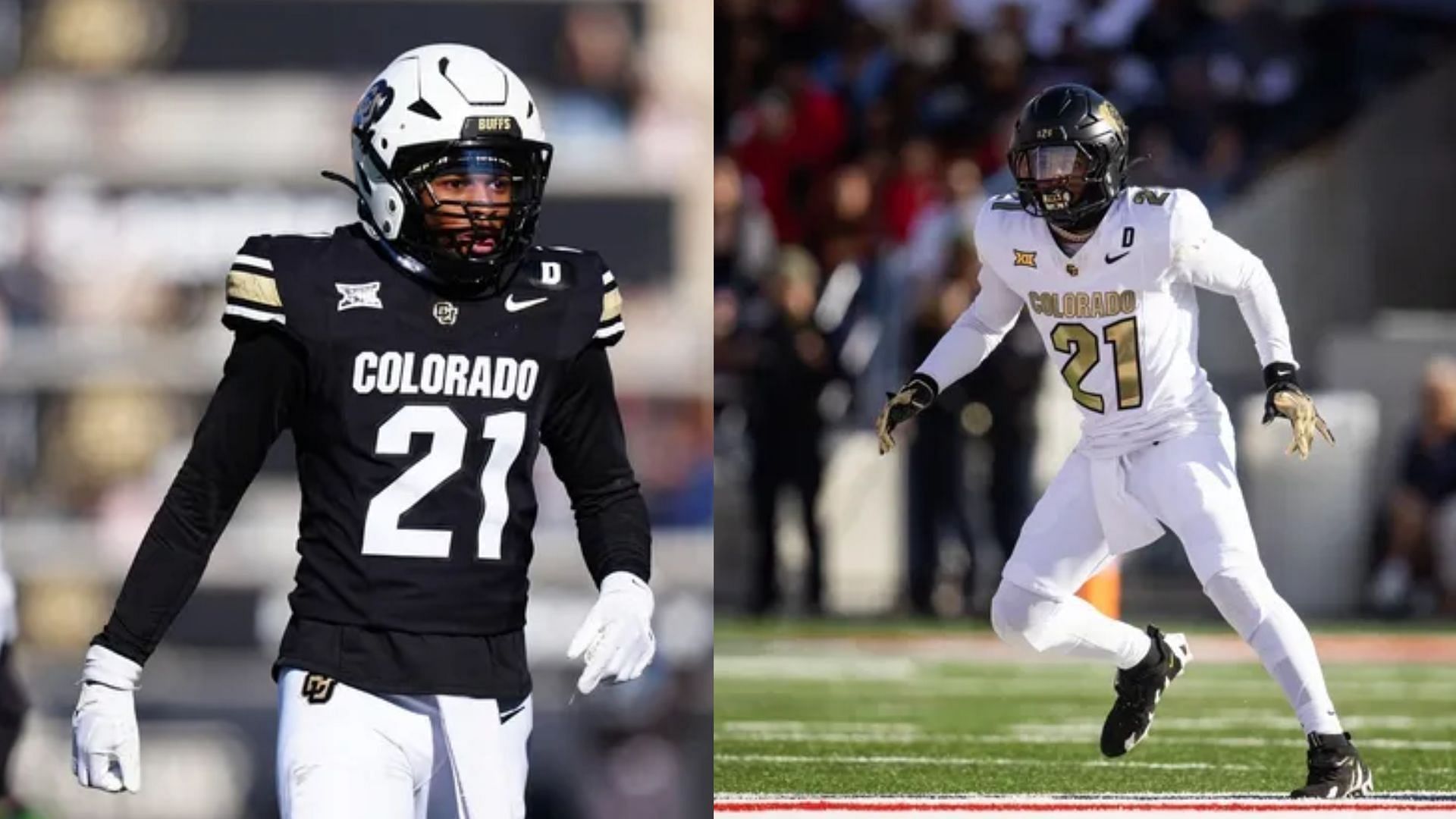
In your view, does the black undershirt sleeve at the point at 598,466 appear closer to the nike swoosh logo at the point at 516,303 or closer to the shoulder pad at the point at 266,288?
the nike swoosh logo at the point at 516,303

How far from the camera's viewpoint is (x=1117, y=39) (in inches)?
523

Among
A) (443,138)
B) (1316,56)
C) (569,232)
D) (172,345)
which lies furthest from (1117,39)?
(443,138)

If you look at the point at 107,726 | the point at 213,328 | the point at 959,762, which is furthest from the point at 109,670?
the point at 213,328

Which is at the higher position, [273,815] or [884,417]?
[884,417]

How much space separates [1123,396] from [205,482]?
9.22ft

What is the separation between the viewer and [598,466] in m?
3.87

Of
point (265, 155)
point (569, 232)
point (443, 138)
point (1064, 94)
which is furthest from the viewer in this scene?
point (265, 155)

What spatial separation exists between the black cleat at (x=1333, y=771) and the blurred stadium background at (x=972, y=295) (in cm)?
337

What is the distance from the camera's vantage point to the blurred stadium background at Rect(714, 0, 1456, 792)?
11203mm

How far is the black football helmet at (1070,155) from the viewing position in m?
5.90

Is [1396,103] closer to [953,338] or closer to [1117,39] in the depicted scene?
[1117,39]

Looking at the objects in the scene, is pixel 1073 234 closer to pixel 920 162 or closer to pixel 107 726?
pixel 107 726

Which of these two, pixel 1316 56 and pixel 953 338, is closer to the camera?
pixel 953 338

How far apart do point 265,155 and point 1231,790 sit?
6468 millimetres
